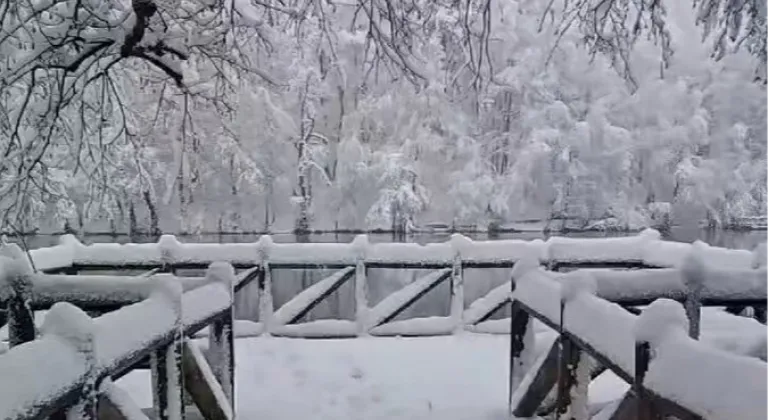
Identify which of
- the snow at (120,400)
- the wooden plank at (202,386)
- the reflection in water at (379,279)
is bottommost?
the reflection in water at (379,279)

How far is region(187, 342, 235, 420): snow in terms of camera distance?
297cm

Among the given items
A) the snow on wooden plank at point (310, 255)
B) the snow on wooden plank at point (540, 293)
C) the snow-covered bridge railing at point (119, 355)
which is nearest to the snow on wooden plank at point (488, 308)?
the snow on wooden plank at point (310, 255)

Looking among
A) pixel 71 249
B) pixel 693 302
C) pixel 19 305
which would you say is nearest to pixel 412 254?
pixel 693 302

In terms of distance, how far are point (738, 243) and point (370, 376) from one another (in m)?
17.4

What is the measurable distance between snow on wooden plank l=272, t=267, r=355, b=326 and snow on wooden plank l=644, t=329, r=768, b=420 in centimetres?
425

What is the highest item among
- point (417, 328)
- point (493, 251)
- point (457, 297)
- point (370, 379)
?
point (493, 251)

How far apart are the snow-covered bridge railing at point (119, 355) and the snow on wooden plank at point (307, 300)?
2.40m

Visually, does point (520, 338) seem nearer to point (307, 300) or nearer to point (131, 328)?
point (131, 328)

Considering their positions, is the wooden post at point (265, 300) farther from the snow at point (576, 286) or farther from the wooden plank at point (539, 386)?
the snow at point (576, 286)

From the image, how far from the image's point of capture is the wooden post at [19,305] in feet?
10.7

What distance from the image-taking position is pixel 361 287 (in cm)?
592

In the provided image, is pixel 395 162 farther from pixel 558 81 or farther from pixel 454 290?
pixel 454 290

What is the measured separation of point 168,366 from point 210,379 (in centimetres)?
46

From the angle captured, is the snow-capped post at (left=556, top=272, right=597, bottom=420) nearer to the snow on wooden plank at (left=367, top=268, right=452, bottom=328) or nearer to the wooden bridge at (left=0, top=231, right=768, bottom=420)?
the wooden bridge at (left=0, top=231, right=768, bottom=420)
